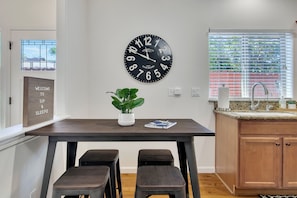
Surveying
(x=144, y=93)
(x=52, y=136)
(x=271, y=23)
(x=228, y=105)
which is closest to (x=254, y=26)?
(x=271, y=23)

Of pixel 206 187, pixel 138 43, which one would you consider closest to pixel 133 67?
pixel 138 43

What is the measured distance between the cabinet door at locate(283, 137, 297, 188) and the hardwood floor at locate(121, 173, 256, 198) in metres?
0.63

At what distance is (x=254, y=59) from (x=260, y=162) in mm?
1461

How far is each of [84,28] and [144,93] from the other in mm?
1182

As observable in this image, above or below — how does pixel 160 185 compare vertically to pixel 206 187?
above

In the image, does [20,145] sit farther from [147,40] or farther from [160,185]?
[147,40]

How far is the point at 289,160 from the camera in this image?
8.02ft

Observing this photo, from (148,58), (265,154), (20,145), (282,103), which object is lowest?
(265,154)

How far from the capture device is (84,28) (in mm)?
2988

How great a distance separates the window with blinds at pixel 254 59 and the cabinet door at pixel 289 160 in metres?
0.87

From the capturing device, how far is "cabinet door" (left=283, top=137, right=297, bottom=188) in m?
2.44

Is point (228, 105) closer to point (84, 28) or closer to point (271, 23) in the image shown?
point (271, 23)

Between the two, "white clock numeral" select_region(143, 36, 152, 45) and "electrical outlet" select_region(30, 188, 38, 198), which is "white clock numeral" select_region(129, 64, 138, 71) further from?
"electrical outlet" select_region(30, 188, 38, 198)

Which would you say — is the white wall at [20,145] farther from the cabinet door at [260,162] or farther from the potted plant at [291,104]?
the potted plant at [291,104]
